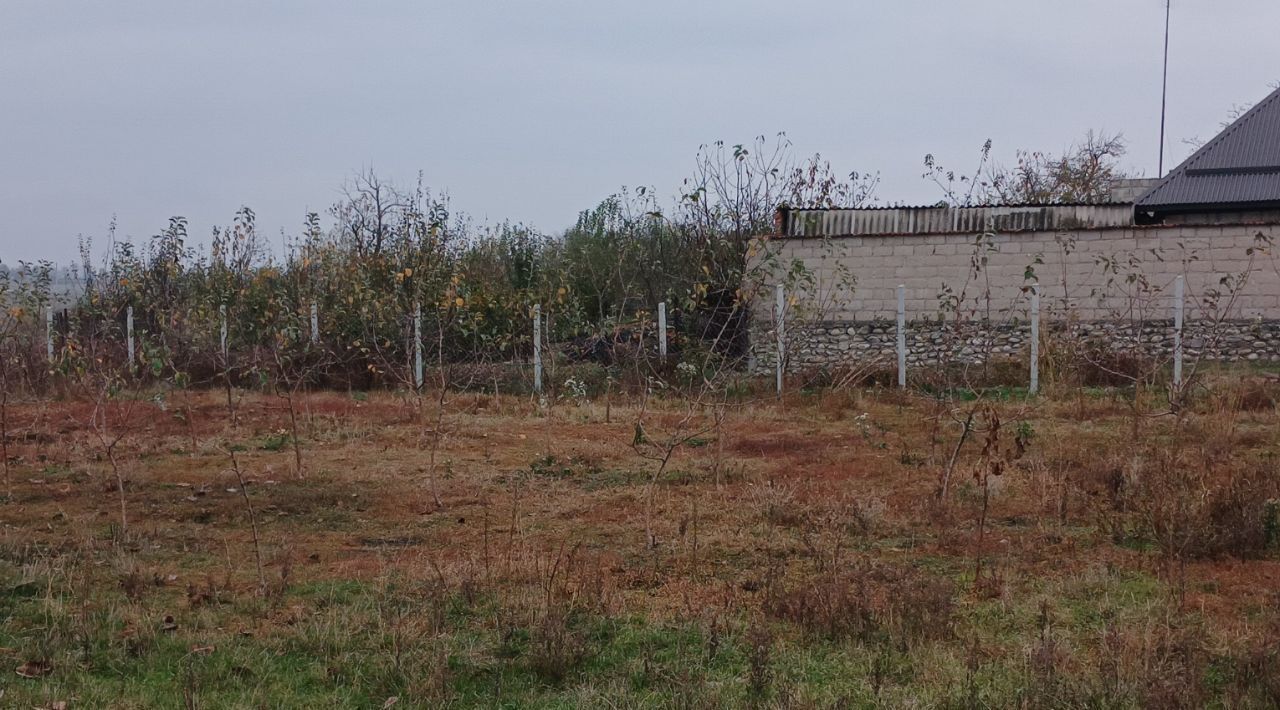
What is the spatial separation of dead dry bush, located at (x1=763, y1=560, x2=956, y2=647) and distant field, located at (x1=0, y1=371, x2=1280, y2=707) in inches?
0.6

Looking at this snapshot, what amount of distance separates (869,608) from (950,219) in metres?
12.6

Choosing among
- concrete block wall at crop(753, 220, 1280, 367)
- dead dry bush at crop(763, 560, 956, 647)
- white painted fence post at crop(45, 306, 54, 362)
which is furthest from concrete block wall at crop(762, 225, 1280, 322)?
dead dry bush at crop(763, 560, 956, 647)

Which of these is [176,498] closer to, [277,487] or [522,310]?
[277,487]

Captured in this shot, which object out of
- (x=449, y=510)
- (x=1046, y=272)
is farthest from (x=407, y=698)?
(x=1046, y=272)

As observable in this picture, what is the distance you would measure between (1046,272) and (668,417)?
256 inches

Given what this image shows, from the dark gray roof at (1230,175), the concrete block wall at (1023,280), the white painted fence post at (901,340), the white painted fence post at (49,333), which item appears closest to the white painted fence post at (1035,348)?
the concrete block wall at (1023,280)

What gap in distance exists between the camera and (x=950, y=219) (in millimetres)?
16422

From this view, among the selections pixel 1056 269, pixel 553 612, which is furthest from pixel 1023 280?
pixel 553 612

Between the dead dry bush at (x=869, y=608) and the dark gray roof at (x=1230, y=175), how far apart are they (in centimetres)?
1531

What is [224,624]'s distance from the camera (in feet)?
16.1

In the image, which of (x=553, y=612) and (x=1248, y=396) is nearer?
(x=553, y=612)

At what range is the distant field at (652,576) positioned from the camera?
13.3 feet

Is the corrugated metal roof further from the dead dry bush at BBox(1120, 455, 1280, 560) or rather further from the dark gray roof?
the dead dry bush at BBox(1120, 455, 1280, 560)

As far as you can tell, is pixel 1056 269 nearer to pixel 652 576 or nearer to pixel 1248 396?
pixel 1248 396
